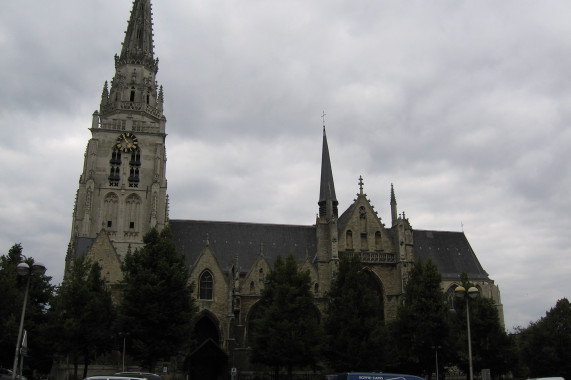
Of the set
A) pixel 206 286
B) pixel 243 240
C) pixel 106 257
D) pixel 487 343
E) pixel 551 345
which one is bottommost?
pixel 551 345

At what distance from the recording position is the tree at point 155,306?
37250 mm

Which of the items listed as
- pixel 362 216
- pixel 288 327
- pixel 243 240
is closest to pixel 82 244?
pixel 243 240

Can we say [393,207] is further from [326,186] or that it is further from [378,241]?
[326,186]

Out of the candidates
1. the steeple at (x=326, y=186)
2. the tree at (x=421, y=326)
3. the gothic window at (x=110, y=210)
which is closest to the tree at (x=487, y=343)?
the tree at (x=421, y=326)

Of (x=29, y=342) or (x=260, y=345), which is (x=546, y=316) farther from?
(x=29, y=342)

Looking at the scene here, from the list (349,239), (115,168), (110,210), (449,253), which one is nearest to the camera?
(349,239)

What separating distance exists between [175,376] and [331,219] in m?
20.7

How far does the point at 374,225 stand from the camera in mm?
56625

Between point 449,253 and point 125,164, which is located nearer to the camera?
point 125,164

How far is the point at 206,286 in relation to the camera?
5069 centimetres

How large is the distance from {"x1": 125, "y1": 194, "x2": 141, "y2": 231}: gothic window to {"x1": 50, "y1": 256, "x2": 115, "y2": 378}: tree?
15.9 metres

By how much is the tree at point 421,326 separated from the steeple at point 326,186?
18.2 metres

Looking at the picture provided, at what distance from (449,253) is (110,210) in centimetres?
3792

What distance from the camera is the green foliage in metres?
44.4
